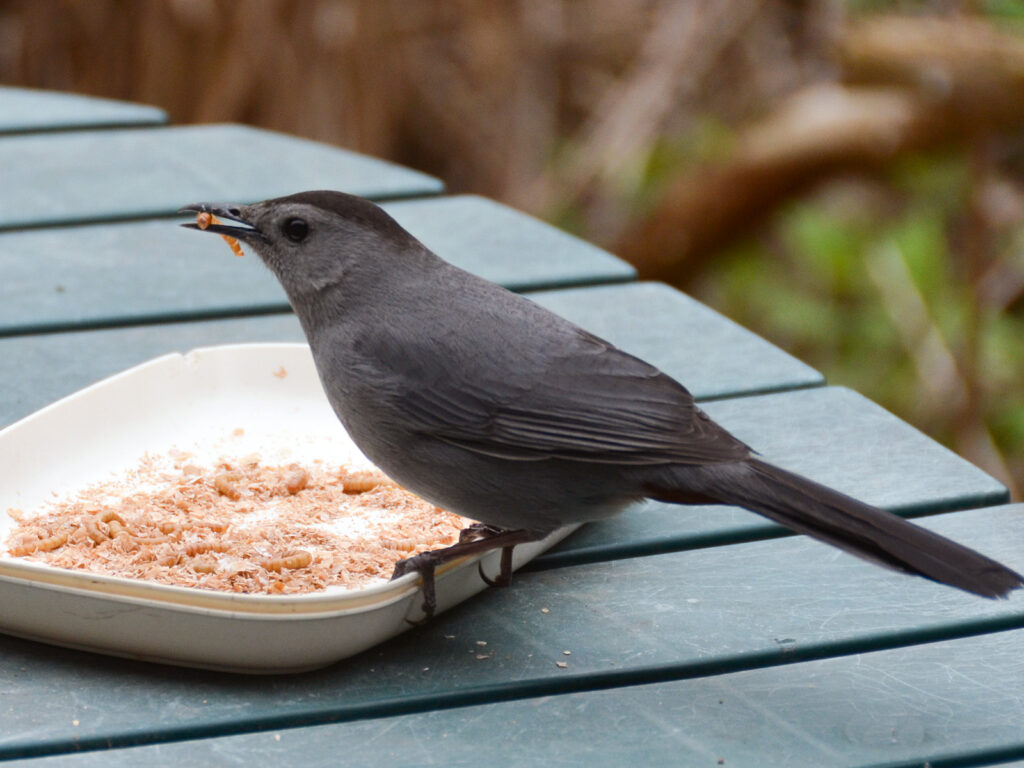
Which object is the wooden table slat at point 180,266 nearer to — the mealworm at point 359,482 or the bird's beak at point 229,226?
the bird's beak at point 229,226

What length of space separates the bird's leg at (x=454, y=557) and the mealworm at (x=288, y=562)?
0.46 feet

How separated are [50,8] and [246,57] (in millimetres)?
1043

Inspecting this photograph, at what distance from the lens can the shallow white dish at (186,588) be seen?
81.5 inches

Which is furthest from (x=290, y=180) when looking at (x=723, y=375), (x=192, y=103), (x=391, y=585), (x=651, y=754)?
(x=192, y=103)

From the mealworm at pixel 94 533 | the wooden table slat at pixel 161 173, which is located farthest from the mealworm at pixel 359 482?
the wooden table slat at pixel 161 173

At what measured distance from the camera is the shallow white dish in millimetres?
2070

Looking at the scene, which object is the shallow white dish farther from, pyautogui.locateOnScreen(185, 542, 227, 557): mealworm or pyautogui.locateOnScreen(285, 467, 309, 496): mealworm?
pyautogui.locateOnScreen(185, 542, 227, 557): mealworm

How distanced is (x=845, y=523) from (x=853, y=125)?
5.31 metres

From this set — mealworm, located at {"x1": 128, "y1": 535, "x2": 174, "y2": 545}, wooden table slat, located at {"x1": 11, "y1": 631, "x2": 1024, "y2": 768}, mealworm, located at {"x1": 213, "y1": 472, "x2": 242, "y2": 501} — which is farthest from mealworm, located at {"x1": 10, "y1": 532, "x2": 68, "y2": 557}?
wooden table slat, located at {"x1": 11, "y1": 631, "x2": 1024, "y2": 768}

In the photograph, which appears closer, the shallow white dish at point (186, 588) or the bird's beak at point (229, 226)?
the shallow white dish at point (186, 588)

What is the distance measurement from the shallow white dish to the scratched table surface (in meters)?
0.06

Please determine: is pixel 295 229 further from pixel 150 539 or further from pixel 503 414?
pixel 150 539

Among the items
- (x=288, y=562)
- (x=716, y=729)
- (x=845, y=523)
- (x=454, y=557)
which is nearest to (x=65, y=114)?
(x=288, y=562)

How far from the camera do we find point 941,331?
6617 mm
